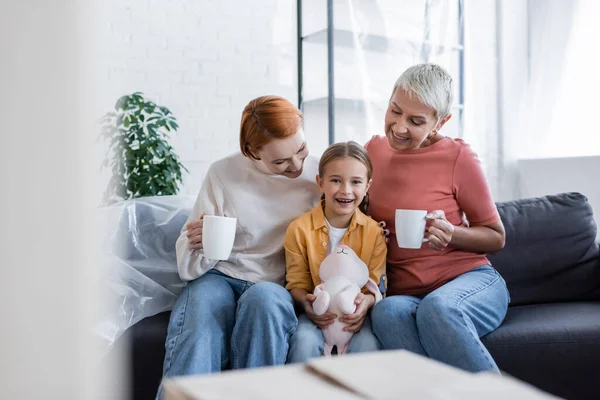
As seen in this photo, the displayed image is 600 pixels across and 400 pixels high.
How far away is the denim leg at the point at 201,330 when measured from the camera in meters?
A: 1.43

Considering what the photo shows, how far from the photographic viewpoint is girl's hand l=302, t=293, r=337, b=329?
60.3 inches

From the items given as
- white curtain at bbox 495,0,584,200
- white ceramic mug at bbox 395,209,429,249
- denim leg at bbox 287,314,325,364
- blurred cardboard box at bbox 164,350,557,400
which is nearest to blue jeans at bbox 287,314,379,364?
denim leg at bbox 287,314,325,364

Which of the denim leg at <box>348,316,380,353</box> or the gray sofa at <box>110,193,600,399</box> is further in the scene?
the gray sofa at <box>110,193,600,399</box>

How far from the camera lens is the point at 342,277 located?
1548 mm

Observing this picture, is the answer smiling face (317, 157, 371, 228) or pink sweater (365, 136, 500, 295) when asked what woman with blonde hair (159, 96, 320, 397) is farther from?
pink sweater (365, 136, 500, 295)

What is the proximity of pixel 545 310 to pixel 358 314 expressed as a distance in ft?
2.14

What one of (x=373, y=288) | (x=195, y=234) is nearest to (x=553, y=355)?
(x=373, y=288)

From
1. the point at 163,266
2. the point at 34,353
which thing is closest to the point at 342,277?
the point at 163,266

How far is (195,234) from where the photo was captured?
1.60 meters

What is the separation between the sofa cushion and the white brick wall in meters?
1.82

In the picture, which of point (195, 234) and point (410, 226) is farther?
point (195, 234)

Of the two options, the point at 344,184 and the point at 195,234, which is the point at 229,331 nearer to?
the point at 195,234

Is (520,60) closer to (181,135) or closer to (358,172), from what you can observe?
(181,135)

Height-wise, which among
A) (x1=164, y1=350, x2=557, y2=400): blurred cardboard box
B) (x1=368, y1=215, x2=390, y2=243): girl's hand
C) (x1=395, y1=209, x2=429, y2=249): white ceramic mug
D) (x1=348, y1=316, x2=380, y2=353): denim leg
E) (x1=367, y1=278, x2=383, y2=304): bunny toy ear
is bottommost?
(x1=348, y1=316, x2=380, y2=353): denim leg
